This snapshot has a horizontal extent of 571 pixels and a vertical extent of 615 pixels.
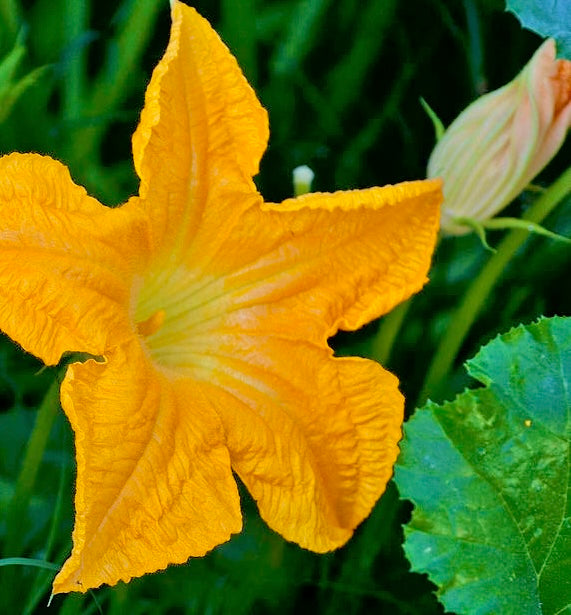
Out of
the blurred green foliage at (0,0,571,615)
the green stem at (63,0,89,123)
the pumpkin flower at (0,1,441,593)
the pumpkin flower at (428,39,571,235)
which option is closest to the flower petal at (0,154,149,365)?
the pumpkin flower at (0,1,441,593)

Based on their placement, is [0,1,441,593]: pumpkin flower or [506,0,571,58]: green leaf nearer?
[0,1,441,593]: pumpkin flower

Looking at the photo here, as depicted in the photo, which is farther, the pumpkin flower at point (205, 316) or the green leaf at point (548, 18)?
the green leaf at point (548, 18)

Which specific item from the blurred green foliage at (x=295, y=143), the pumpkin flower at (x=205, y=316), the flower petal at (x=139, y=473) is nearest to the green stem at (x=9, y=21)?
the blurred green foliage at (x=295, y=143)

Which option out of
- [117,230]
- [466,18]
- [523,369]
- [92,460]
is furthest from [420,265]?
[466,18]

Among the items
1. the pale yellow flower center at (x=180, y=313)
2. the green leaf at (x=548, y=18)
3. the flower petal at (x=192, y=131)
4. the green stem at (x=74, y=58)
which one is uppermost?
the green leaf at (x=548, y=18)

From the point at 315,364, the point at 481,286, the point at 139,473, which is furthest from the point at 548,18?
the point at 139,473

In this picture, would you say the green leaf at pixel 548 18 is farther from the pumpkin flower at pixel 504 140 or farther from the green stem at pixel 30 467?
the green stem at pixel 30 467

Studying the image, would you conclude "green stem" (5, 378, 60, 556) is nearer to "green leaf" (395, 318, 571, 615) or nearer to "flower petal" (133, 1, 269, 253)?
"flower petal" (133, 1, 269, 253)
